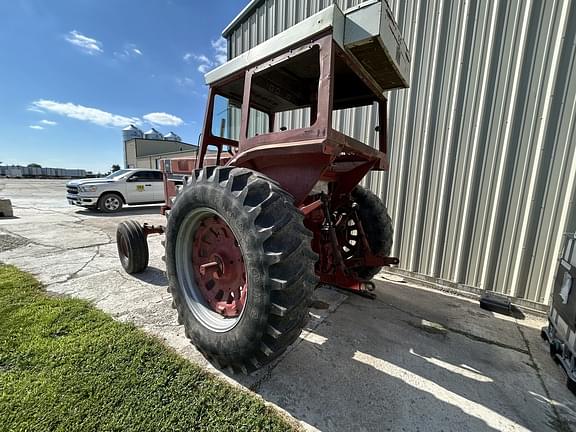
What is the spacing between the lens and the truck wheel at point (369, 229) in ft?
10.4

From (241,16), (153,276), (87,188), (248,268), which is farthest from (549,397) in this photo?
(87,188)

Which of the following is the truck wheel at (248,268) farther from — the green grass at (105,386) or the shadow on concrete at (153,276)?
the shadow on concrete at (153,276)

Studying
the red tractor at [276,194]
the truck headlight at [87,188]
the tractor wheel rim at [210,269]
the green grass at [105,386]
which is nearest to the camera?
the green grass at [105,386]

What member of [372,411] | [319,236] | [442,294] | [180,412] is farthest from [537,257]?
[180,412]

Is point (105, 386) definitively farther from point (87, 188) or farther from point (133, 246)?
point (87, 188)

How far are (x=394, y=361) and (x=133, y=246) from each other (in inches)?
136

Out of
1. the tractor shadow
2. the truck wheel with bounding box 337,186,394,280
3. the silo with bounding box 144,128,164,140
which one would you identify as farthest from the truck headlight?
the silo with bounding box 144,128,164,140

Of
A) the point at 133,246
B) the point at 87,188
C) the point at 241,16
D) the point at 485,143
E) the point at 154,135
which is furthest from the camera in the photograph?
the point at 154,135

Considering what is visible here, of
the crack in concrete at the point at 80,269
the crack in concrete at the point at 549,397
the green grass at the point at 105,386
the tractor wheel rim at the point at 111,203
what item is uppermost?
the tractor wheel rim at the point at 111,203

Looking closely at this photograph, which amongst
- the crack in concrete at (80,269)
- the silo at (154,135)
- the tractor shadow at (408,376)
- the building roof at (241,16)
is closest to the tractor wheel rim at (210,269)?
the tractor shadow at (408,376)

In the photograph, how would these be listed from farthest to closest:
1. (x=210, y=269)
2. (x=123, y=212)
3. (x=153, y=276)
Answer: (x=123, y=212) → (x=153, y=276) → (x=210, y=269)

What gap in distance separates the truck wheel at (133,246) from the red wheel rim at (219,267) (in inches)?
69.3

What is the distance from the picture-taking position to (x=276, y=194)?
64.8 inches

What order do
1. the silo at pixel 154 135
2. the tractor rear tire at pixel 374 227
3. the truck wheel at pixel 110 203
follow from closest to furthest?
the tractor rear tire at pixel 374 227 < the truck wheel at pixel 110 203 < the silo at pixel 154 135
